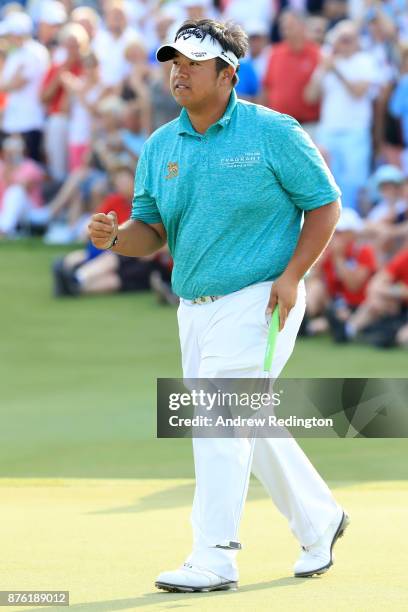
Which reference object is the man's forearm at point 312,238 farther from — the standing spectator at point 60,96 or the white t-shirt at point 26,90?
the white t-shirt at point 26,90

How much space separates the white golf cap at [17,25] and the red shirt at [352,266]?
19.7 ft

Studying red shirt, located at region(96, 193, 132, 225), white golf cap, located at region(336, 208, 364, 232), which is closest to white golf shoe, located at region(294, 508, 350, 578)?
white golf cap, located at region(336, 208, 364, 232)

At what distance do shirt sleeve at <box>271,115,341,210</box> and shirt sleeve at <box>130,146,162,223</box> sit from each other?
0.60 metres

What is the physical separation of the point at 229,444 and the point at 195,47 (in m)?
1.50

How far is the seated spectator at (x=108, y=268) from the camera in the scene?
14.9 meters

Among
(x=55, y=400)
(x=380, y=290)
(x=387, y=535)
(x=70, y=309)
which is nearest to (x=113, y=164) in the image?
(x=70, y=309)

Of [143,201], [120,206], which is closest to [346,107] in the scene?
[120,206]

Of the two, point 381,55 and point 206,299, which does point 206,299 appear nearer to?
point 206,299

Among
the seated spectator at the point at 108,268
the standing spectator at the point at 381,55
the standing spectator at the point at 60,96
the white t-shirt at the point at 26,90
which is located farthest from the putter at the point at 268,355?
the white t-shirt at the point at 26,90

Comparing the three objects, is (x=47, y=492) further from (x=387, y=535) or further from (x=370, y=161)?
(x=370, y=161)

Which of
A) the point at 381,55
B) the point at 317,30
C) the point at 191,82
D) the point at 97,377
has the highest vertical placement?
the point at 191,82

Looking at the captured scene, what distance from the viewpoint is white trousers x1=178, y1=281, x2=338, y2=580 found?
17.0 ft

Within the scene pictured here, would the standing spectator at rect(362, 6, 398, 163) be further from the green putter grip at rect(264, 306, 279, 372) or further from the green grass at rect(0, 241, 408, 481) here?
the green putter grip at rect(264, 306, 279, 372)

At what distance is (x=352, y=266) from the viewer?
43.6 ft
